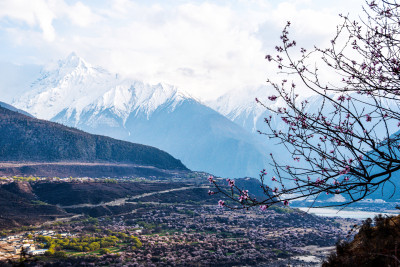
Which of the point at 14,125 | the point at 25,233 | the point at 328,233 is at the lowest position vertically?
the point at 25,233

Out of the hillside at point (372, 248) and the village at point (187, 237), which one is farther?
the village at point (187, 237)

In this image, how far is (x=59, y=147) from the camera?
107750 millimetres

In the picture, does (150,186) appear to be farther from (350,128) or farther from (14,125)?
(350,128)

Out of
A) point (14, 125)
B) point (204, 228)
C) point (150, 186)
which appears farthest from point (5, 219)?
point (14, 125)

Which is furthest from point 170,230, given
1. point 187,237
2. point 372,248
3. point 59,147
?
point 59,147

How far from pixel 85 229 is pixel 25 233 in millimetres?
6705

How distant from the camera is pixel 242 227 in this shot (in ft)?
165

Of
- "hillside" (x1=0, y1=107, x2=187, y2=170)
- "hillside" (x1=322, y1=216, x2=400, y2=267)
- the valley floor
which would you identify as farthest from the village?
"hillside" (x1=0, y1=107, x2=187, y2=170)

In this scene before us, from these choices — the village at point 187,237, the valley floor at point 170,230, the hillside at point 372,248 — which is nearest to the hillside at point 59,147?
the valley floor at point 170,230

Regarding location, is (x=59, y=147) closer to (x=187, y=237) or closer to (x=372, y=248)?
(x=187, y=237)

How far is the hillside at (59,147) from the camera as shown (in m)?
103

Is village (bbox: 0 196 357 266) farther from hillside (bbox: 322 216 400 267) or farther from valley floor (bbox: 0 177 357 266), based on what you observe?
hillside (bbox: 322 216 400 267)

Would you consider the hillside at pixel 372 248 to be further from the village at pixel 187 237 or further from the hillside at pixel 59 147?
the hillside at pixel 59 147

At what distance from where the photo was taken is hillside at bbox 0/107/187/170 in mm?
102688
